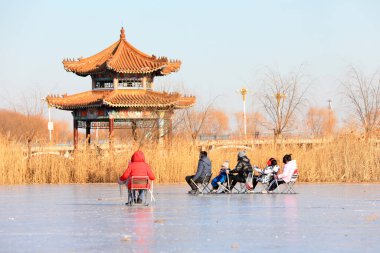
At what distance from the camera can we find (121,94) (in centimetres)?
5569

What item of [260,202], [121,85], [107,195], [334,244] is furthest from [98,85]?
[334,244]

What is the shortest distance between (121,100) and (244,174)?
1120 inches

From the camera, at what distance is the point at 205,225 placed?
637 inches

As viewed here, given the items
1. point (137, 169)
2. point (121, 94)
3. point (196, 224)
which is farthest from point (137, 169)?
point (121, 94)

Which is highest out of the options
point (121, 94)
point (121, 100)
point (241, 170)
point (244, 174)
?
point (121, 94)

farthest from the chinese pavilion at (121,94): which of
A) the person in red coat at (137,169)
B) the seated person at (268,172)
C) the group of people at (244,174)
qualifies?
the person in red coat at (137,169)

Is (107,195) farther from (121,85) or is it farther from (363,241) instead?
(121,85)

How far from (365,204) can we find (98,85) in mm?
37938

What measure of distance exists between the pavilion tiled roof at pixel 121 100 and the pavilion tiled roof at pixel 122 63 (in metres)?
1.43

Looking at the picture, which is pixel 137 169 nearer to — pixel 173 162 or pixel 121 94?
pixel 173 162

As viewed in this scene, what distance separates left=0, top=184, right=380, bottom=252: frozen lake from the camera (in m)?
13.0

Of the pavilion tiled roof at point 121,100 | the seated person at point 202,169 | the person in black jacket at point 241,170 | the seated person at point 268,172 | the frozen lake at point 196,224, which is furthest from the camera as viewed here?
the pavilion tiled roof at point 121,100

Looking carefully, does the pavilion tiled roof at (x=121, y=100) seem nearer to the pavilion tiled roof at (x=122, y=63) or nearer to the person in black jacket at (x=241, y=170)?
the pavilion tiled roof at (x=122, y=63)

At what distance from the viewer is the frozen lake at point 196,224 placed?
1296cm
